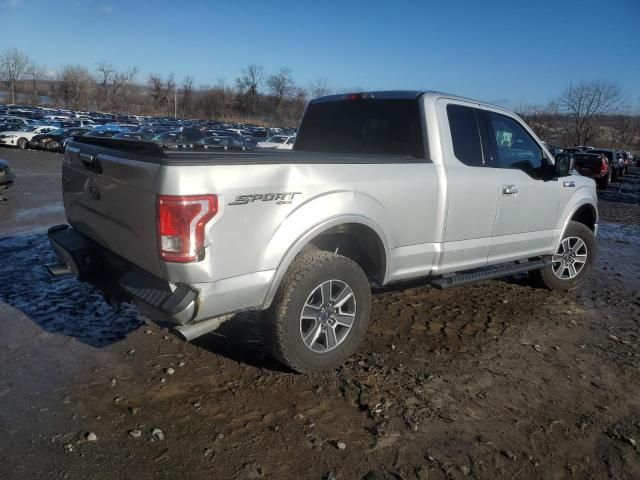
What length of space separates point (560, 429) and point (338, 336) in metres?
1.52

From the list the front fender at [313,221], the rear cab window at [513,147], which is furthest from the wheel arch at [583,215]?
the front fender at [313,221]

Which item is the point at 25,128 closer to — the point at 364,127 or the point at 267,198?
the point at 364,127

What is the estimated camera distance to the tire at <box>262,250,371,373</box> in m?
3.30

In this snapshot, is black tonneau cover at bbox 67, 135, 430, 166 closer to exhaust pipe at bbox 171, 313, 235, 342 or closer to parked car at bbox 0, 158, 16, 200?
exhaust pipe at bbox 171, 313, 235, 342

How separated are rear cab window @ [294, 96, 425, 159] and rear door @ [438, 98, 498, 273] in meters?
0.26

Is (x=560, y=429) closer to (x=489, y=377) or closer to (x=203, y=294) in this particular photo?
(x=489, y=377)

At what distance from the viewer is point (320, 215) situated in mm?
3330

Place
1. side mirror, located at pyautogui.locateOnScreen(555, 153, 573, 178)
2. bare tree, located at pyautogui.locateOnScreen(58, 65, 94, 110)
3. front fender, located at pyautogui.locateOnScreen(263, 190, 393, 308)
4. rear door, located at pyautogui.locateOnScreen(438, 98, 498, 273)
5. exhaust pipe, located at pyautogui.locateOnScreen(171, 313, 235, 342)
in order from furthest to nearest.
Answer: bare tree, located at pyautogui.locateOnScreen(58, 65, 94, 110)
side mirror, located at pyautogui.locateOnScreen(555, 153, 573, 178)
rear door, located at pyautogui.locateOnScreen(438, 98, 498, 273)
front fender, located at pyautogui.locateOnScreen(263, 190, 393, 308)
exhaust pipe, located at pyautogui.locateOnScreen(171, 313, 235, 342)

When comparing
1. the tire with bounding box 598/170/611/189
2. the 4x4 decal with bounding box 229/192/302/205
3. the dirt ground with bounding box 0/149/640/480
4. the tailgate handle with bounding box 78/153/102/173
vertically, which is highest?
the tailgate handle with bounding box 78/153/102/173

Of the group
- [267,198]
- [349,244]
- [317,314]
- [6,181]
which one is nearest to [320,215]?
[267,198]

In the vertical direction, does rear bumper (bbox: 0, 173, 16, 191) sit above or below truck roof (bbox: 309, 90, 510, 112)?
below

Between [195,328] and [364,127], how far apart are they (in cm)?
265

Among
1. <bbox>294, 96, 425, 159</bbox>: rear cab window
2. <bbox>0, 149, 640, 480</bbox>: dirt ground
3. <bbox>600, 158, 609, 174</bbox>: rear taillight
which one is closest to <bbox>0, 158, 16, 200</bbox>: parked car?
<bbox>0, 149, 640, 480</bbox>: dirt ground

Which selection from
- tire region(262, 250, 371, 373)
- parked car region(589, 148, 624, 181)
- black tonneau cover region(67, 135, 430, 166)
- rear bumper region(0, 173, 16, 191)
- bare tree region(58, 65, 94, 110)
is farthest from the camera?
bare tree region(58, 65, 94, 110)
